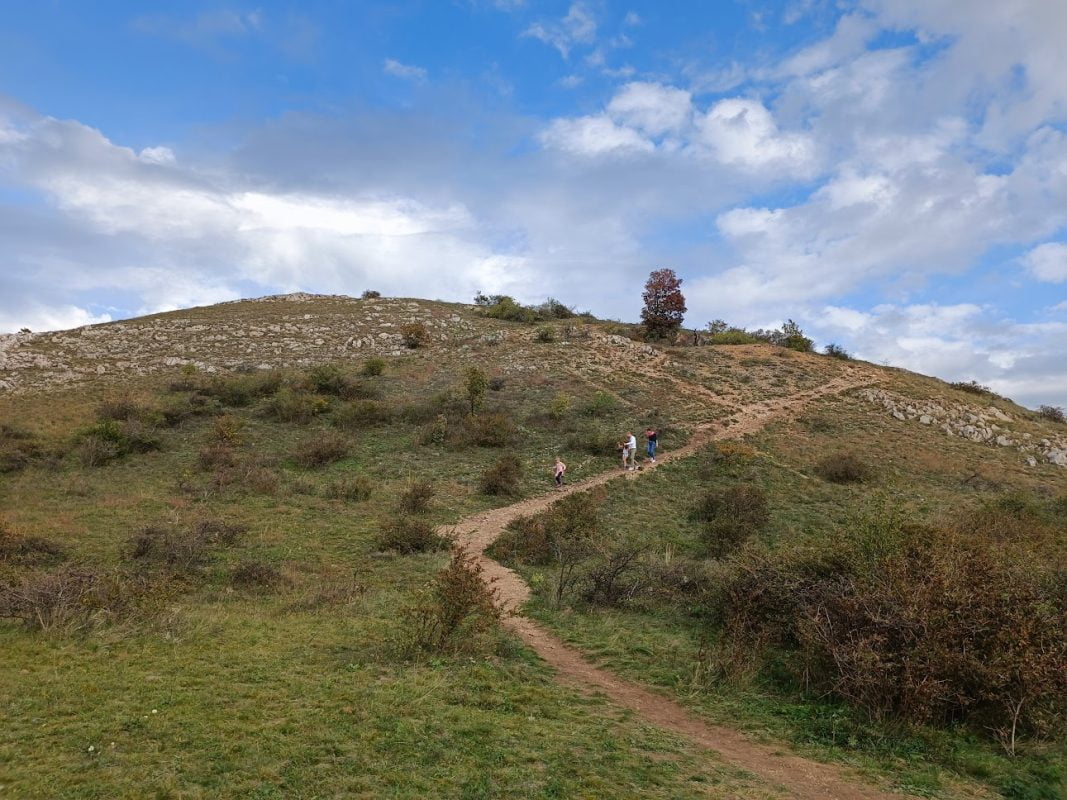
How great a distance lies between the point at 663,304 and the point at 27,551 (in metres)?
42.8

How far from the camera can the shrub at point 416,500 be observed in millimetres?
19766

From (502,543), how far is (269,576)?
242 inches

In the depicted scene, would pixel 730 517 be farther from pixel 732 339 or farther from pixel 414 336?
pixel 732 339

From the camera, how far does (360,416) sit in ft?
97.0

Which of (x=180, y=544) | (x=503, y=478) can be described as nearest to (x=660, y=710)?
(x=180, y=544)

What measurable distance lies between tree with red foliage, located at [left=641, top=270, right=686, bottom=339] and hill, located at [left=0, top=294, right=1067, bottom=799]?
18.5 metres

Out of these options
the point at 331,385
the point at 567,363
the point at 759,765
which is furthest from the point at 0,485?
the point at 567,363

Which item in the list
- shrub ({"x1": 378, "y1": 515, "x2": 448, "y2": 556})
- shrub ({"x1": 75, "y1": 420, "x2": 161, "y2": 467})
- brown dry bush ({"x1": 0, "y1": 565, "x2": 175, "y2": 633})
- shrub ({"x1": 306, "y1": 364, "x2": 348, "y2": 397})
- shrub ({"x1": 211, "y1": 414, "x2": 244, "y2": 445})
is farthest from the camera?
shrub ({"x1": 306, "y1": 364, "x2": 348, "y2": 397})

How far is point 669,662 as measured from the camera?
997cm

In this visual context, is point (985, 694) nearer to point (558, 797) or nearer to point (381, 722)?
point (558, 797)

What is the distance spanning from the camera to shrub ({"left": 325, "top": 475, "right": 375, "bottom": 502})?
20.8 metres

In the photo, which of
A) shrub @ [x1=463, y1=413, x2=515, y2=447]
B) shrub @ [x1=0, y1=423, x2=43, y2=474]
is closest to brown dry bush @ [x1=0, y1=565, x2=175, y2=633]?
shrub @ [x1=0, y1=423, x2=43, y2=474]

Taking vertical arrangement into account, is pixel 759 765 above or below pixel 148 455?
below

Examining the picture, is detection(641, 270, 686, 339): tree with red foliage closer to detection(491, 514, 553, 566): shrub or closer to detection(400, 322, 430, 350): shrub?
detection(400, 322, 430, 350): shrub
